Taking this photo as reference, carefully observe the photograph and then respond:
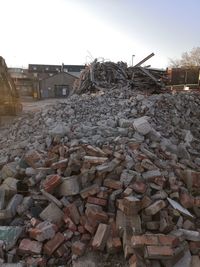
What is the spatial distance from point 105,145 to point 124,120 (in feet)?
3.71

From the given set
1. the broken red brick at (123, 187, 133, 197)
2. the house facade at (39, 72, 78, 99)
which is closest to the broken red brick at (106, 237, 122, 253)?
the broken red brick at (123, 187, 133, 197)

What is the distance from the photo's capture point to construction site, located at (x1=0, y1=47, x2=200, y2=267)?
145 inches

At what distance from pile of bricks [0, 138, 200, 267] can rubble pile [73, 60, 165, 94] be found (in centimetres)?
705

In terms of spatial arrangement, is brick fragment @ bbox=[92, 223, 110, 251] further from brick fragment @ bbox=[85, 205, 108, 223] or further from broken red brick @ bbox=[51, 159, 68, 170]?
broken red brick @ bbox=[51, 159, 68, 170]

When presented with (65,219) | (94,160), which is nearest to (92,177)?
(94,160)

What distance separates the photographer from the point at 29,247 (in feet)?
12.3

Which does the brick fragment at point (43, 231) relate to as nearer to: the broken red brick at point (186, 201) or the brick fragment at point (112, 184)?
the brick fragment at point (112, 184)

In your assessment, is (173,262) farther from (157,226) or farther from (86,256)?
(86,256)

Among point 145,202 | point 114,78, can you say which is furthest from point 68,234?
point 114,78

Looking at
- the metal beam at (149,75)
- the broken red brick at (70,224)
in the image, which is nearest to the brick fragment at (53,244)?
the broken red brick at (70,224)

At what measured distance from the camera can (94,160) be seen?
455cm

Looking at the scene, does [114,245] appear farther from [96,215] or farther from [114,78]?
[114,78]

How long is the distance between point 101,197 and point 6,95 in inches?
323

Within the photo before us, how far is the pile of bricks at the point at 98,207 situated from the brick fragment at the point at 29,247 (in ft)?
0.04
